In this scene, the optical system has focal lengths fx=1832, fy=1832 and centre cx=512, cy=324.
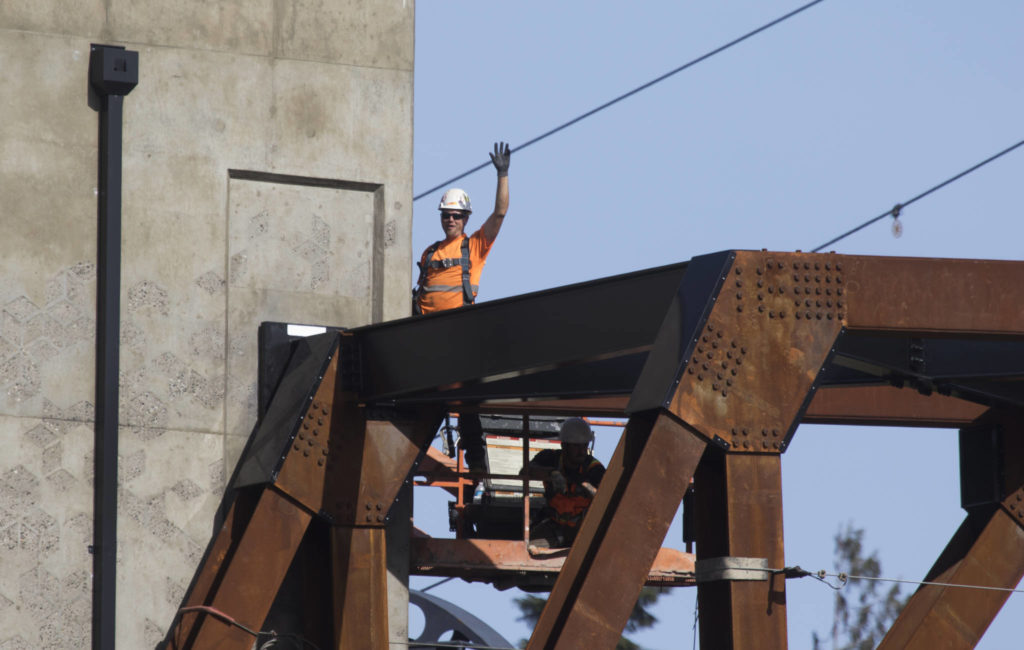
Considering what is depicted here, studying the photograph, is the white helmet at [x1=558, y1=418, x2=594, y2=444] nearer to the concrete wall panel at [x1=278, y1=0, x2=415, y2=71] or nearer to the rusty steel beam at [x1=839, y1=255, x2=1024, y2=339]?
the concrete wall panel at [x1=278, y1=0, x2=415, y2=71]

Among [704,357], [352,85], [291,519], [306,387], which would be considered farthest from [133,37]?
[704,357]

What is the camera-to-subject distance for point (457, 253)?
17938 mm

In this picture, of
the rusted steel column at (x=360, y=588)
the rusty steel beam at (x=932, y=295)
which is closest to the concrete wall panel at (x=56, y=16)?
the rusted steel column at (x=360, y=588)

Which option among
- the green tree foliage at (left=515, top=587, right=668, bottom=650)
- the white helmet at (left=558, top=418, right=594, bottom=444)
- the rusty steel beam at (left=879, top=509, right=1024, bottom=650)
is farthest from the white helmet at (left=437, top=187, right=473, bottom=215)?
the green tree foliage at (left=515, top=587, right=668, bottom=650)

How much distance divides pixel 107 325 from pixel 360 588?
3099 millimetres

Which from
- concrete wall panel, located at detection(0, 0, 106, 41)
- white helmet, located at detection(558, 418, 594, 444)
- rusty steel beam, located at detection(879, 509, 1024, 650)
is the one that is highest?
concrete wall panel, located at detection(0, 0, 106, 41)

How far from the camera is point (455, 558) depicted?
Answer: 17672mm

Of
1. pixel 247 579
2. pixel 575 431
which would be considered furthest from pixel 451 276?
pixel 247 579

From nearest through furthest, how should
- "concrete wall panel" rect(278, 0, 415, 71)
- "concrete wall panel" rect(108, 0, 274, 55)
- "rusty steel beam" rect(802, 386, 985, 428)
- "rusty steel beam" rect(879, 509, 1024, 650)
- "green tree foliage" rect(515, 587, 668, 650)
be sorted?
"rusty steel beam" rect(879, 509, 1024, 650) → "concrete wall panel" rect(108, 0, 274, 55) → "rusty steel beam" rect(802, 386, 985, 428) → "concrete wall panel" rect(278, 0, 415, 71) → "green tree foliage" rect(515, 587, 668, 650)

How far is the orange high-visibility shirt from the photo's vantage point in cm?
1780

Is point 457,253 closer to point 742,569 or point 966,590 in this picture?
point 966,590

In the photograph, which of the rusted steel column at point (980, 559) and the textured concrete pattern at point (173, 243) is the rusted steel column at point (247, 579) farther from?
the rusted steel column at point (980, 559)

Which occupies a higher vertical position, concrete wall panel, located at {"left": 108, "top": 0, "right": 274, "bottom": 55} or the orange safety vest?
concrete wall panel, located at {"left": 108, "top": 0, "right": 274, "bottom": 55}

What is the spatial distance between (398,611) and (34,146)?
204 inches
